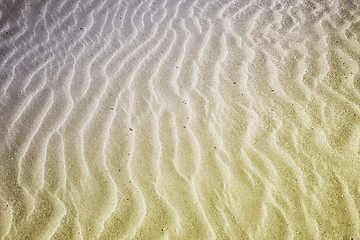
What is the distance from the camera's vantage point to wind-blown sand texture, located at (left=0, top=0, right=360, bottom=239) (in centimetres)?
229

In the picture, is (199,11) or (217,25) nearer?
(217,25)

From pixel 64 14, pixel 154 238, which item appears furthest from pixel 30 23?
pixel 154 238

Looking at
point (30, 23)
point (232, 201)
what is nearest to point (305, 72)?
point (232, 201)

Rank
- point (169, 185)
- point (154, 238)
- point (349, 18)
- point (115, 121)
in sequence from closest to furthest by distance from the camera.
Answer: point (154, 238)
point (169, 185)
point (115, 121)
point (349, 18)

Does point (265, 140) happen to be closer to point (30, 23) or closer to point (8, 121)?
point (8, 121)

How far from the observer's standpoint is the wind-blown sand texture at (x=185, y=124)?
229cm

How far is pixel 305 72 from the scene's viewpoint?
3.28 meters

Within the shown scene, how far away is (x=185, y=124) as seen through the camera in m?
2.95

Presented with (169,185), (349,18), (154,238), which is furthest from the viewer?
(349,18)

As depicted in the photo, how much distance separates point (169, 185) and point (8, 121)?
1925 millimetres

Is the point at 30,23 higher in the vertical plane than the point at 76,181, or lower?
higher

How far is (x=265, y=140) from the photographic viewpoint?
8.84 feet

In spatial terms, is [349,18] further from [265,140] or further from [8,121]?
[8,121]

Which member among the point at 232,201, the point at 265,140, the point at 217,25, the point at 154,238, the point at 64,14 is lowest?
the point at 154,238
